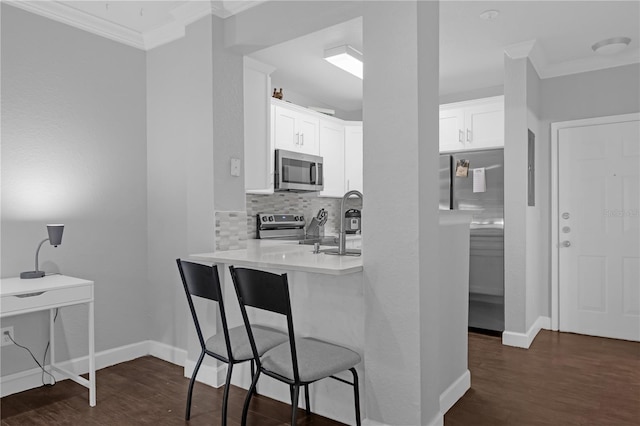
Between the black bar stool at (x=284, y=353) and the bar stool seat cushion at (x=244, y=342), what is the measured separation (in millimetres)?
70

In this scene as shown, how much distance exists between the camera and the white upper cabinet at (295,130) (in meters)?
3.98

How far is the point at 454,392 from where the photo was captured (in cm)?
252

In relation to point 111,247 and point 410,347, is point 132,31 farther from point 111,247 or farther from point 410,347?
point 410,347

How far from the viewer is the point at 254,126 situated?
346 centimetres

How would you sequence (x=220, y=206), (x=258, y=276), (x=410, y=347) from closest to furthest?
(x=258, y=276), (x=410, y=347), (x=220, y=206)

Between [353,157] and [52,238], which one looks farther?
[353,157]

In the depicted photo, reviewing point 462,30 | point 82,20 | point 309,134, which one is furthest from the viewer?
point 309,134

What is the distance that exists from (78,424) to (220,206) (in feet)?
4.85

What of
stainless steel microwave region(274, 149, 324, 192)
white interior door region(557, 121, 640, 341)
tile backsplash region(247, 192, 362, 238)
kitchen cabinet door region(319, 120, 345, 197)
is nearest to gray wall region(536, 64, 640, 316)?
white interior door region(557, 121, 640, 341)

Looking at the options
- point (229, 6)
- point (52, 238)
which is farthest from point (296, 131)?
point (52, 238)

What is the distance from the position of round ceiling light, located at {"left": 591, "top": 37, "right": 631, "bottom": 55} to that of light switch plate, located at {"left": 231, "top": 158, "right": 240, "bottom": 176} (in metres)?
3.16

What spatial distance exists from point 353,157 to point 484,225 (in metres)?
1.76

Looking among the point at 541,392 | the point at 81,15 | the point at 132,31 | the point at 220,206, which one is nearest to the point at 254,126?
the point at 220,206

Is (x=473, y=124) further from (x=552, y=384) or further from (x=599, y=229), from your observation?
(x=552, y=384)
